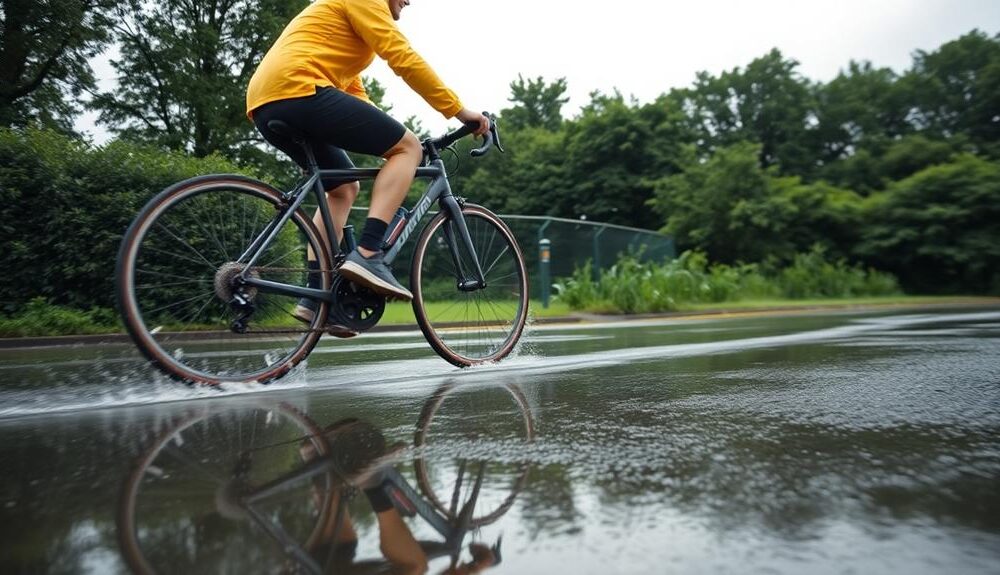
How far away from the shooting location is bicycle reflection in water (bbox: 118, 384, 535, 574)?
3.94ft

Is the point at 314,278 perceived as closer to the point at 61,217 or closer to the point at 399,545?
the point at 399,545

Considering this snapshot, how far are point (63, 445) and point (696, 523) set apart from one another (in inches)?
72.3

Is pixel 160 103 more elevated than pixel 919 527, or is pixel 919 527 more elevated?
pixel 160 103

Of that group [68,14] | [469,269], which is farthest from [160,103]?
[469,269]

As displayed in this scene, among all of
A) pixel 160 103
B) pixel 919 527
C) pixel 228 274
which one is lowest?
pixel 919 527

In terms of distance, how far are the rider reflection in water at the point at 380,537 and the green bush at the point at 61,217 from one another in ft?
22.7

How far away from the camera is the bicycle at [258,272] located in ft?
9.93

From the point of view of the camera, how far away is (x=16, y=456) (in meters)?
1.95

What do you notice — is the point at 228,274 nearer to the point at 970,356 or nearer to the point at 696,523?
the point at 696,523

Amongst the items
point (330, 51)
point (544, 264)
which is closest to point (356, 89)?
point (330, 51)

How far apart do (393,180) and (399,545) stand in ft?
8.37

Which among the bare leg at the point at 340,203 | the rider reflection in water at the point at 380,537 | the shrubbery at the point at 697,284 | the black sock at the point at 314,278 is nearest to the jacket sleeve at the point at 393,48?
the bare leg at the point at 340,203

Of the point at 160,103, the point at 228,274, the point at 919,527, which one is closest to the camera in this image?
the point at 919,527

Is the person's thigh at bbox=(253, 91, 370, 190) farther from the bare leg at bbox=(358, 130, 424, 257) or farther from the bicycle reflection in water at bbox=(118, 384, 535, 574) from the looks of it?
the bicycle reflection in water at bbox=(118, 384, 535, 574)
